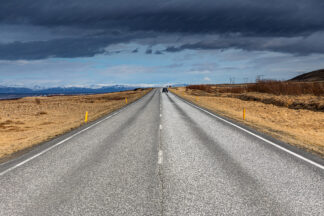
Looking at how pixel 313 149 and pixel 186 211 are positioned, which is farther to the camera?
pixel 313 149

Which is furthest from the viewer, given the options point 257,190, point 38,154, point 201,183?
point 38,154

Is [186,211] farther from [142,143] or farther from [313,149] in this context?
[313,149]

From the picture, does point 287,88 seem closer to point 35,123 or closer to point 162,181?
point 35,123

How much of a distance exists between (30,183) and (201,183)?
154 inches

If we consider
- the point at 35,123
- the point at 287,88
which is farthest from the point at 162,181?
the point at 287,88

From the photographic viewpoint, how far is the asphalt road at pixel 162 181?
4328mm

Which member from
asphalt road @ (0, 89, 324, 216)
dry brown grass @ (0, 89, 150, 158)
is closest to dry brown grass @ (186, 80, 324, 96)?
dry brown grass @ (0, 89, 150, 158)

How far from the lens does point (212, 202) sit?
4.49 metres

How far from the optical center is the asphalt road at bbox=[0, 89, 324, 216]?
433 centimetres

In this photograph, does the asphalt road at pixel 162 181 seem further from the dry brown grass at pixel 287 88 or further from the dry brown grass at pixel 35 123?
the dry brown grass at pixel 287 88

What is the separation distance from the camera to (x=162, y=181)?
5.54 metres

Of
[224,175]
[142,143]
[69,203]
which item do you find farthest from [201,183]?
[142,143]

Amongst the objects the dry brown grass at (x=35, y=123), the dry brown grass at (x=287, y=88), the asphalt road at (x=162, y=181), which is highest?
the dry brown grass at (x=287, y=88)

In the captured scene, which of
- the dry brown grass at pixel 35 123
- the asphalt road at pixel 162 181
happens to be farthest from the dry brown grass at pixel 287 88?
the asphalt road at pixel 162 181
